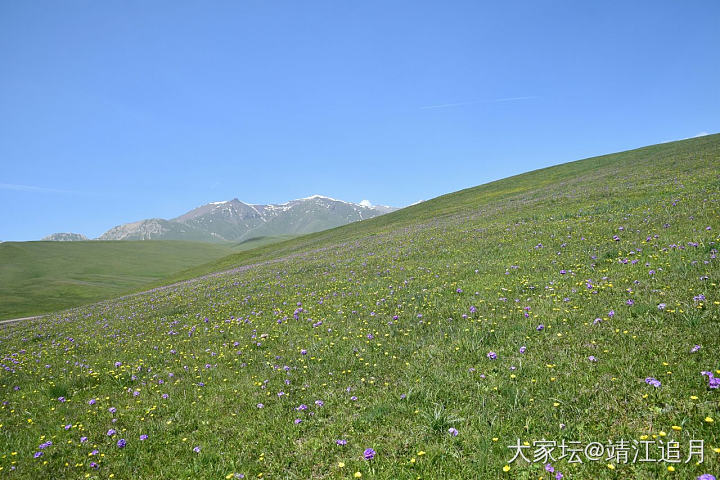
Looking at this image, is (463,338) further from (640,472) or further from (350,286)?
(350,286)

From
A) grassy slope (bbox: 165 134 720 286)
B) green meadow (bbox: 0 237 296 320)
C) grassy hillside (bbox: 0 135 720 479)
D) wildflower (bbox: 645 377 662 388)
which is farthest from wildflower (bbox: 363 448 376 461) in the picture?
green meadow (bbox: 0 237 296 320)

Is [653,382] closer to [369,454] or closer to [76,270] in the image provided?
[369,454]

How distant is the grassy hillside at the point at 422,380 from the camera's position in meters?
5.25

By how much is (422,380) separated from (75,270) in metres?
159

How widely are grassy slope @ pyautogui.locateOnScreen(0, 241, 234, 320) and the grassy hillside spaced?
65098 millimetres

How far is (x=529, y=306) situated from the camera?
32.3 ft

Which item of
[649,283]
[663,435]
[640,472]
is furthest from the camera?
[649,283]

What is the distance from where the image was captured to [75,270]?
126438 millimetres

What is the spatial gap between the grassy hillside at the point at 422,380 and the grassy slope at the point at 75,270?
65.1m

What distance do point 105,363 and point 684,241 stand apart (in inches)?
804

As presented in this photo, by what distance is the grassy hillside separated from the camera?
17.2 ft

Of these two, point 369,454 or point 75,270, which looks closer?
point 369,454

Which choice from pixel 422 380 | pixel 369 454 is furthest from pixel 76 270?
pixel 369 454

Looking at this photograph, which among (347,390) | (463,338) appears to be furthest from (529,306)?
(347,390)
